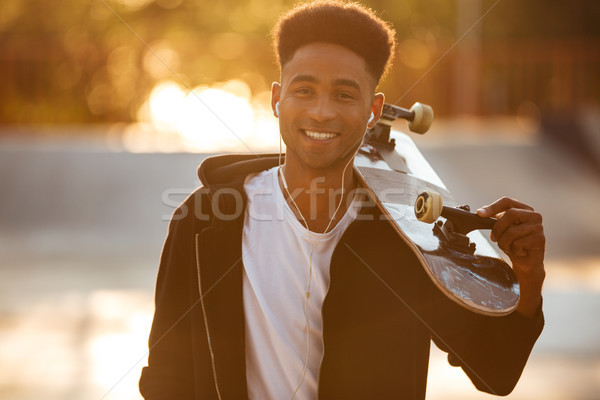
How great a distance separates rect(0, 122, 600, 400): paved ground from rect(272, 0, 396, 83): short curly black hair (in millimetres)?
2877

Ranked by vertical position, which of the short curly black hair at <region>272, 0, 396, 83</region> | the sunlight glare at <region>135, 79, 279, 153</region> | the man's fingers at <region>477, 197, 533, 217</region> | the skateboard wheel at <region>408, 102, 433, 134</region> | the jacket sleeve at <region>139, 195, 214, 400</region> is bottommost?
the jacket sleeve at <region>139, 195, 214, 400</region>

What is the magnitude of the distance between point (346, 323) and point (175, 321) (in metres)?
0.50

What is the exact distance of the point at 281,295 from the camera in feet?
7.08

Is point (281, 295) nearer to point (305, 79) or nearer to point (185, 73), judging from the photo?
point (305, 79)

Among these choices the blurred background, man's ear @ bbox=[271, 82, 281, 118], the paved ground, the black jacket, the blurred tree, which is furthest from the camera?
the blurred tree

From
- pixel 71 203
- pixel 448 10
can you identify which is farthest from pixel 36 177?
pixel 448 10

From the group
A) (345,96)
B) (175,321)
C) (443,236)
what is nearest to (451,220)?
(443,236)

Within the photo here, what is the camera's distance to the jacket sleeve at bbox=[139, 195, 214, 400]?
213 cm

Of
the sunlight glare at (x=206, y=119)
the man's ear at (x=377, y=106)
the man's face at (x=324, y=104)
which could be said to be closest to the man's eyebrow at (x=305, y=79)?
the man's face at (x=324, y=104)

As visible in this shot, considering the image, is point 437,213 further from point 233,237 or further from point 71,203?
point 71,203

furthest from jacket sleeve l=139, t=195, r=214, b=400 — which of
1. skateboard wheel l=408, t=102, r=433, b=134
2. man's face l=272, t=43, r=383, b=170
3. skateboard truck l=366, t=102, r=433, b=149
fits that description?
skateboard wheel l=408, t=102, r=433, b=134

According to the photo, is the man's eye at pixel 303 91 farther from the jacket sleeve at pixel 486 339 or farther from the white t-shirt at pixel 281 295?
the jacket sleeve at pixel 486 339

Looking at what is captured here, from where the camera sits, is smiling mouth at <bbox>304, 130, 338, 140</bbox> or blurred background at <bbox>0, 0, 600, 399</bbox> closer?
smiling mouth at <bbox>304, 130, 338, 140</bbox>

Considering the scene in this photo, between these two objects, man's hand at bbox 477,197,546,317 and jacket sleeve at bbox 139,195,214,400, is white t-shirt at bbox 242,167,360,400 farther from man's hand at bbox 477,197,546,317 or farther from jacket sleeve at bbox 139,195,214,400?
man's hand at bbox 477,197,546,317
